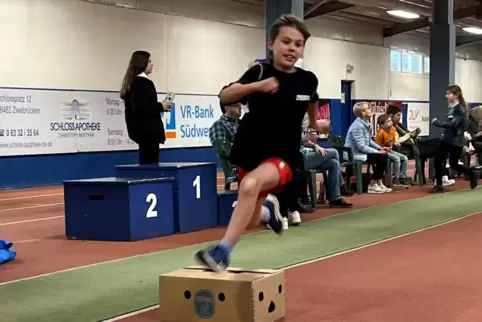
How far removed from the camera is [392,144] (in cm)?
1094

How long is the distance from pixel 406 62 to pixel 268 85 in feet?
66.6

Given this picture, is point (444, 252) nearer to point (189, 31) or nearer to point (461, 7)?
point (189, 31)

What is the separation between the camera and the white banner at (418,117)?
2216cm

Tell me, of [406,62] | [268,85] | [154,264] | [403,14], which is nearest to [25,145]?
[154,264]

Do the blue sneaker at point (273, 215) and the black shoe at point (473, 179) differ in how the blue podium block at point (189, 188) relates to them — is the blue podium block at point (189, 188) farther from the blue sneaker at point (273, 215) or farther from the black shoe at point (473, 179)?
the black shoe at point (473, 179)

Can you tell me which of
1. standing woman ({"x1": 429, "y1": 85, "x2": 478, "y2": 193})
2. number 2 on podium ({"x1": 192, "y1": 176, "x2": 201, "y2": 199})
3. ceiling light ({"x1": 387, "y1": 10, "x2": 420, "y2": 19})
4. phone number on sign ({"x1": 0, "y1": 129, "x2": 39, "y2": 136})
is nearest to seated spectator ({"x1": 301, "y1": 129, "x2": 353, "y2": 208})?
number 2 on podium ({"x1": 192, "y1": 176, "x2": 201, "y2": 199})

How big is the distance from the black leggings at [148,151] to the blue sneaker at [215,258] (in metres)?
3.88

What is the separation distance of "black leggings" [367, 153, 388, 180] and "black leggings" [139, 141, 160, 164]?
12.4 feet

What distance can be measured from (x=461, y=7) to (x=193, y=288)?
1862 cm

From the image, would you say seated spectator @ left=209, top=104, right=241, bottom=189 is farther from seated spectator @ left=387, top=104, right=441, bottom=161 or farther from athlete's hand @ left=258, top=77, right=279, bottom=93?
seated spectator @ left=387, top=104, right=441, bottom=161

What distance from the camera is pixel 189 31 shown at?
50.5 ft

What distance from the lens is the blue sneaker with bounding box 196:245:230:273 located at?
3.25m

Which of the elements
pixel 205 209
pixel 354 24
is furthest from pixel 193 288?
pixel 354 24

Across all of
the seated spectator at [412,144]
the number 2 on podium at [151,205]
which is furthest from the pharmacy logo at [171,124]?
the number 2 on podium at [151,205]
